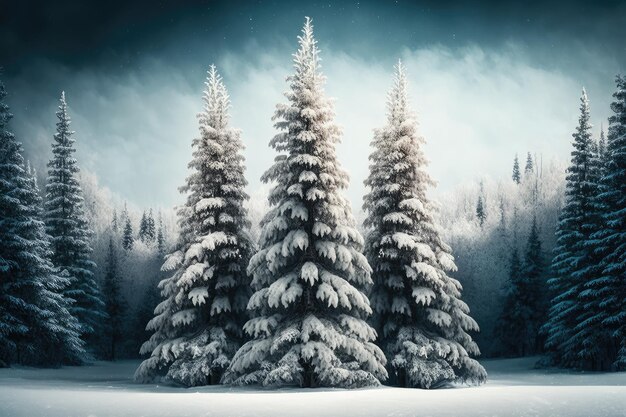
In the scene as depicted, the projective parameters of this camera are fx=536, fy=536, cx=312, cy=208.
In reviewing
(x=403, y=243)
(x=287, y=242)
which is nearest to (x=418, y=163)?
(x=403, y=243)

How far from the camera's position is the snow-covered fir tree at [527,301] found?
5428cm

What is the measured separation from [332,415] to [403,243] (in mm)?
11553

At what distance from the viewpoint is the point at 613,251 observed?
97.8ft

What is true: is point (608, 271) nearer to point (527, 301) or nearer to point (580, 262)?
point (580, 262)

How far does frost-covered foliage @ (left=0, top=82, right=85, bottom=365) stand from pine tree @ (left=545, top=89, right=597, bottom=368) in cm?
2889

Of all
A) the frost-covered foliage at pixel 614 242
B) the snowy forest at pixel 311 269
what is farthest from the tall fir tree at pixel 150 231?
the frost-covered foliage at pixel 614 242

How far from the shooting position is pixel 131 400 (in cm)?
1213

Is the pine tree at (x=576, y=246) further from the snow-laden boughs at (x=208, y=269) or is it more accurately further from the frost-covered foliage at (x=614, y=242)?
the snow-laden boughs at (x=208, y=269)

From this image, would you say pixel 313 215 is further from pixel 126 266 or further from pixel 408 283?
pixel 126 266

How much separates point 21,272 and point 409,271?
62.0ft

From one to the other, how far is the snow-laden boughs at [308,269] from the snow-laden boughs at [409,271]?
6.35 feet

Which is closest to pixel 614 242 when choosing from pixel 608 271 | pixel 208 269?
pixel 608 271

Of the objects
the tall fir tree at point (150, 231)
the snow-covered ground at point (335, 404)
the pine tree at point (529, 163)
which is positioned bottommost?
the snow-covered ground at point (335, 404)

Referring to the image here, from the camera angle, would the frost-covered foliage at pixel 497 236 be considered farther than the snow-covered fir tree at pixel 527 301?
Yes
